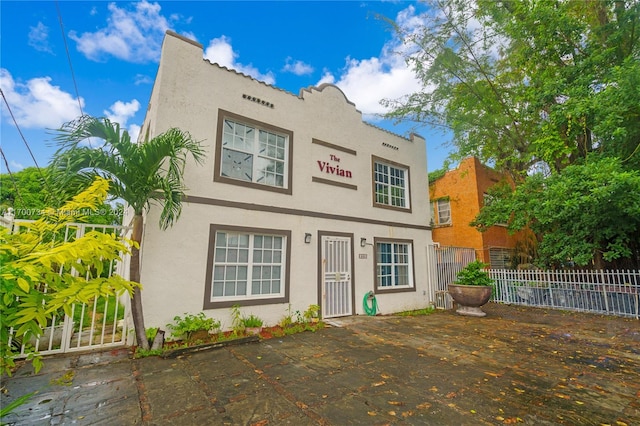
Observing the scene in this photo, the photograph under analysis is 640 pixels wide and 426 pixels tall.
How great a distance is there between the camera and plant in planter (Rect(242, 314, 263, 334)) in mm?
6378

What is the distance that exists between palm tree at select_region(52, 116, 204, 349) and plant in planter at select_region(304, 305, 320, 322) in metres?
3.72

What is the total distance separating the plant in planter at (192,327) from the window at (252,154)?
316 centimetres

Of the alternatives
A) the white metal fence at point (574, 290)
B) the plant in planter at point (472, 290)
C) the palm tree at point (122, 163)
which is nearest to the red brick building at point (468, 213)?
the white metal fence at point (574, 290)

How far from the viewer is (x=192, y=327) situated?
5.55 meters

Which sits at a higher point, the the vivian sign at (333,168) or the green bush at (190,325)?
the the vivian sign at (333,168)

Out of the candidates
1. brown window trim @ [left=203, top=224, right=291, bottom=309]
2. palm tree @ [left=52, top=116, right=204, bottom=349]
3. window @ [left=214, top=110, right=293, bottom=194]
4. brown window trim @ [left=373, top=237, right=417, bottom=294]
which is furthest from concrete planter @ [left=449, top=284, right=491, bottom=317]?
palm tree @ [left=52, top=116, right=204, bottom=349]

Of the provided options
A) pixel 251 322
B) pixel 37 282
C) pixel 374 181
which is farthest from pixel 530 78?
pixel 37 282

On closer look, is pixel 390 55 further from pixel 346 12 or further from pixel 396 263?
pixel 396 263

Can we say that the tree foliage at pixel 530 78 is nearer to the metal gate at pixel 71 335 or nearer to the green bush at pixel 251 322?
the green bush at pixel 251 322

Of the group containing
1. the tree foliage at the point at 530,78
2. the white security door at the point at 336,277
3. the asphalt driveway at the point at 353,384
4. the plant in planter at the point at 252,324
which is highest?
the tree foliage at the point at 530,78

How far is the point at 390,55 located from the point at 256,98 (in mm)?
8279

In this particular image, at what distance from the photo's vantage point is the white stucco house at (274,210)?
241 inches

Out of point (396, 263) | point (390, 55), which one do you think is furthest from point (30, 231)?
point (390, 55)

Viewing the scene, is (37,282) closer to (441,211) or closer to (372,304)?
(372,304)
